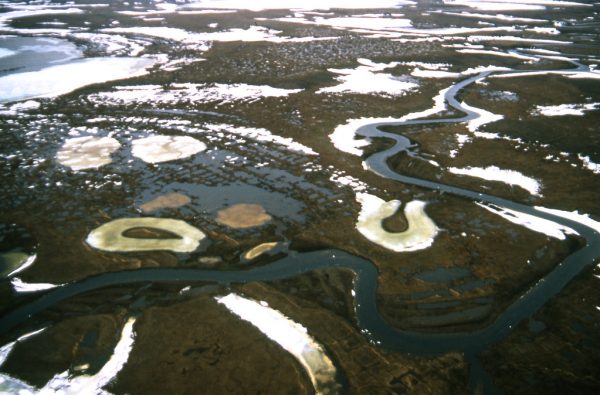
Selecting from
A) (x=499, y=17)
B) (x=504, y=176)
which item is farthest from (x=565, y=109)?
(x=499, y=17)

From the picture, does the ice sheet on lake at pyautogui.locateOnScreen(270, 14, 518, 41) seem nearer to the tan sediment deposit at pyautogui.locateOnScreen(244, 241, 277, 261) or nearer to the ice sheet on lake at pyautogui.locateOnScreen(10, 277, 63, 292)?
the tan sediment deposit at pyautogui.locateOnScreen(244, 241, 277, 261)

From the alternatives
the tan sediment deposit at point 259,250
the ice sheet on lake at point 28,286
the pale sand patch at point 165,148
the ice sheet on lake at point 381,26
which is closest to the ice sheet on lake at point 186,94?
the pale sand patch at point 165,148

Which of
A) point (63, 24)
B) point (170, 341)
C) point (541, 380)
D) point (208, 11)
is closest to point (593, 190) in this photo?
point (541, 380)

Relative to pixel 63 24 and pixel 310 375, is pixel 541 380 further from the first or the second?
pixel 63 24

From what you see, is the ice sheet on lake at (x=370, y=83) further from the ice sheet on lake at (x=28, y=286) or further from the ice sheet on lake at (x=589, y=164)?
the ice sheet on lake at (x=28, y=286)

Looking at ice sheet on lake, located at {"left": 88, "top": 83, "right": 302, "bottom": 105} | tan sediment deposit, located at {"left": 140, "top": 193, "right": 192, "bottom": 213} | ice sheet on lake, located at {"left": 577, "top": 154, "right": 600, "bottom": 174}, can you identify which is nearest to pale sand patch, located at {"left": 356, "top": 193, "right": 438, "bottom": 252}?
tan sediment deposit, located at {"left": 140, "top": 193, "right": 192, "bottom": 213}

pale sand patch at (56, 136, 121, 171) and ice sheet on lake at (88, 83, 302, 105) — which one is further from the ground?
ice sheet on lake at (88, 83, 302, 105)
